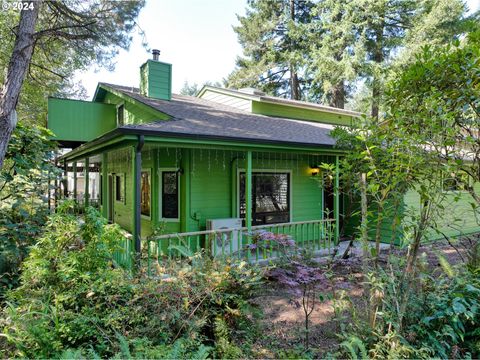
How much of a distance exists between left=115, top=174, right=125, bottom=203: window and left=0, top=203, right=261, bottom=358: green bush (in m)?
6.40

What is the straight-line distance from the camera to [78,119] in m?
10.7

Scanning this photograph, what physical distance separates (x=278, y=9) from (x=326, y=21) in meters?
5.22

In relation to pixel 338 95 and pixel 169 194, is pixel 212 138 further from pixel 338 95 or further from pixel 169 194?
pixel 338 95

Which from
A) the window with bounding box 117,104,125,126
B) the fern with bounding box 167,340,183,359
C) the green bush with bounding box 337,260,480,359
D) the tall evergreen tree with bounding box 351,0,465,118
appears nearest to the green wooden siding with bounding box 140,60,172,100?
Result: the window with bounding box 117,104,125,126

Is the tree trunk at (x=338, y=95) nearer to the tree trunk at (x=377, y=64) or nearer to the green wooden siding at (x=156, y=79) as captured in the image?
the tree trunk at (x=377, y=64)

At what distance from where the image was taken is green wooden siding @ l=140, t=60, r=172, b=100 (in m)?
10.1

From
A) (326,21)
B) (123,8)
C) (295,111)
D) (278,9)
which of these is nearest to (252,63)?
(278,9)

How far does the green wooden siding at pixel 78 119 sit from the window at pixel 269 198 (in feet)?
20.3

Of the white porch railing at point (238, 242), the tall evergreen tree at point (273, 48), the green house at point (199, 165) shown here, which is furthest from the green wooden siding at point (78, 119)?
the tall evergreen tree at point (273, 48)

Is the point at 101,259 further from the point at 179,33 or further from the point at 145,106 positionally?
the point at 179,33

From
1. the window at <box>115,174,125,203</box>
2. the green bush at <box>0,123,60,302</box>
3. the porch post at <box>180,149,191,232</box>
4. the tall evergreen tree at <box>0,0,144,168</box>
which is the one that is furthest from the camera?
the window at <box>115,174,125,203</box>

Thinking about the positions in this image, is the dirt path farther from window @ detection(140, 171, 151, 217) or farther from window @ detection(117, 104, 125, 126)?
window @ detection(117, 104, 125, 126)

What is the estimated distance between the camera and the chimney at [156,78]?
10.1 meters

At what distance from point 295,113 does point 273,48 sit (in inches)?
515
